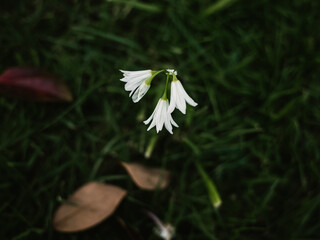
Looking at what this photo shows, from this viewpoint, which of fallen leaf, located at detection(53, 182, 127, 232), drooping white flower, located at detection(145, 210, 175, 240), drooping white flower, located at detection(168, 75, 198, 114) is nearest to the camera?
drooping white flower, located at detection(168, 75, 198, 114)

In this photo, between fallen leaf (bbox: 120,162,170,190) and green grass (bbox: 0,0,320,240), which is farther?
green grass (bbox: 0,0,320,240)

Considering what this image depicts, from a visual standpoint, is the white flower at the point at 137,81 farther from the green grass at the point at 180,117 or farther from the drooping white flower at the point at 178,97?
the green grass at the point at 180,117

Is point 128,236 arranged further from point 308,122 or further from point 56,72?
point 308,122

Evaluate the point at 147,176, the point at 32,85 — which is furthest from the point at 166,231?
the point at 32,85

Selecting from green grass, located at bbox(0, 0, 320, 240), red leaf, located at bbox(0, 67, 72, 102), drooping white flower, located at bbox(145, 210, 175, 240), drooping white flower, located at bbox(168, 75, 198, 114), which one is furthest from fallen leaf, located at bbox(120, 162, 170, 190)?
drooping white flower, located at bbox(168, 75, 198, 114)

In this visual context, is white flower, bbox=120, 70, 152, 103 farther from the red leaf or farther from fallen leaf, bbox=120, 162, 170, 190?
the red leaf

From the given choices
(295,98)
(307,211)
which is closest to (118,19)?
(295,98)

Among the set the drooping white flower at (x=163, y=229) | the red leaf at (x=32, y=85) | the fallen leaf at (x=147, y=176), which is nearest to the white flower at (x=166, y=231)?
the drooping white flower at (x=163, y=229)
